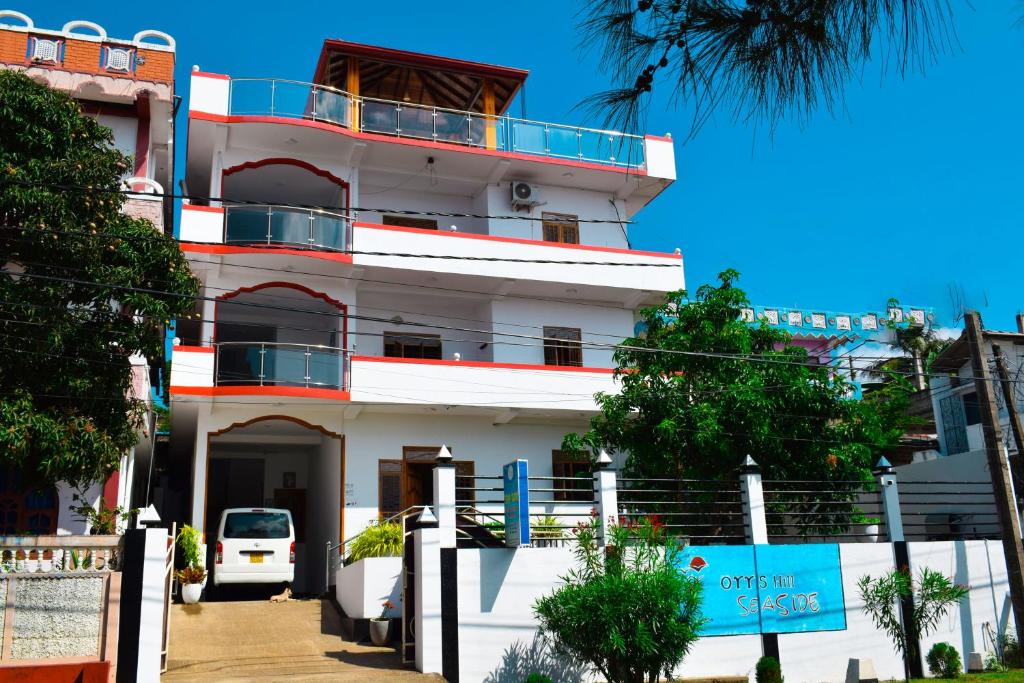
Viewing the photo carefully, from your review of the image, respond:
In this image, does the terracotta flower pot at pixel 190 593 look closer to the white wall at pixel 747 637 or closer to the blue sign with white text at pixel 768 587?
the white wall at pixel 747 637

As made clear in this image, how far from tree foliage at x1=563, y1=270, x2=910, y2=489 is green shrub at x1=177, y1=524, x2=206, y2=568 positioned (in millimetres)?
8578

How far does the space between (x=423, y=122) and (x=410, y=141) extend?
2.67ft

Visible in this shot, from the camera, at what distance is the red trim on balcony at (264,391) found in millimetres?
19938

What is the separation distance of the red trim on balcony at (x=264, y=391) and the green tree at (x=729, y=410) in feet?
20.0

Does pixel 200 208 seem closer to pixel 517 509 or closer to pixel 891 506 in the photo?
pixel 517 509

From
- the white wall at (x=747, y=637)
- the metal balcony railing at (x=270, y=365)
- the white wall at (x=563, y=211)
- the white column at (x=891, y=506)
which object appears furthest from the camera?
the white wall at (x=563, y=211)

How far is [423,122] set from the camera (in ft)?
78.6

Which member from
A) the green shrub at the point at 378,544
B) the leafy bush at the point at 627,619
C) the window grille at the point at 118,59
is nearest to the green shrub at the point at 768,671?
the leafy bush at the point at 627,619

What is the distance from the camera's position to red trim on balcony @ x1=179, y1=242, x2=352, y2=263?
20703 millimetres

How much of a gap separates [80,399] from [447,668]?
672cm

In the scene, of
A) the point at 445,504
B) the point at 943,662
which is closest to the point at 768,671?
the point at 943,662

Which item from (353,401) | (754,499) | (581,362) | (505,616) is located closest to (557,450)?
(581,362)

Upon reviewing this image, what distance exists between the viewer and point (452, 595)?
1232 centimetres

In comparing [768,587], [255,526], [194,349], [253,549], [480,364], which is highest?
[194,349]
